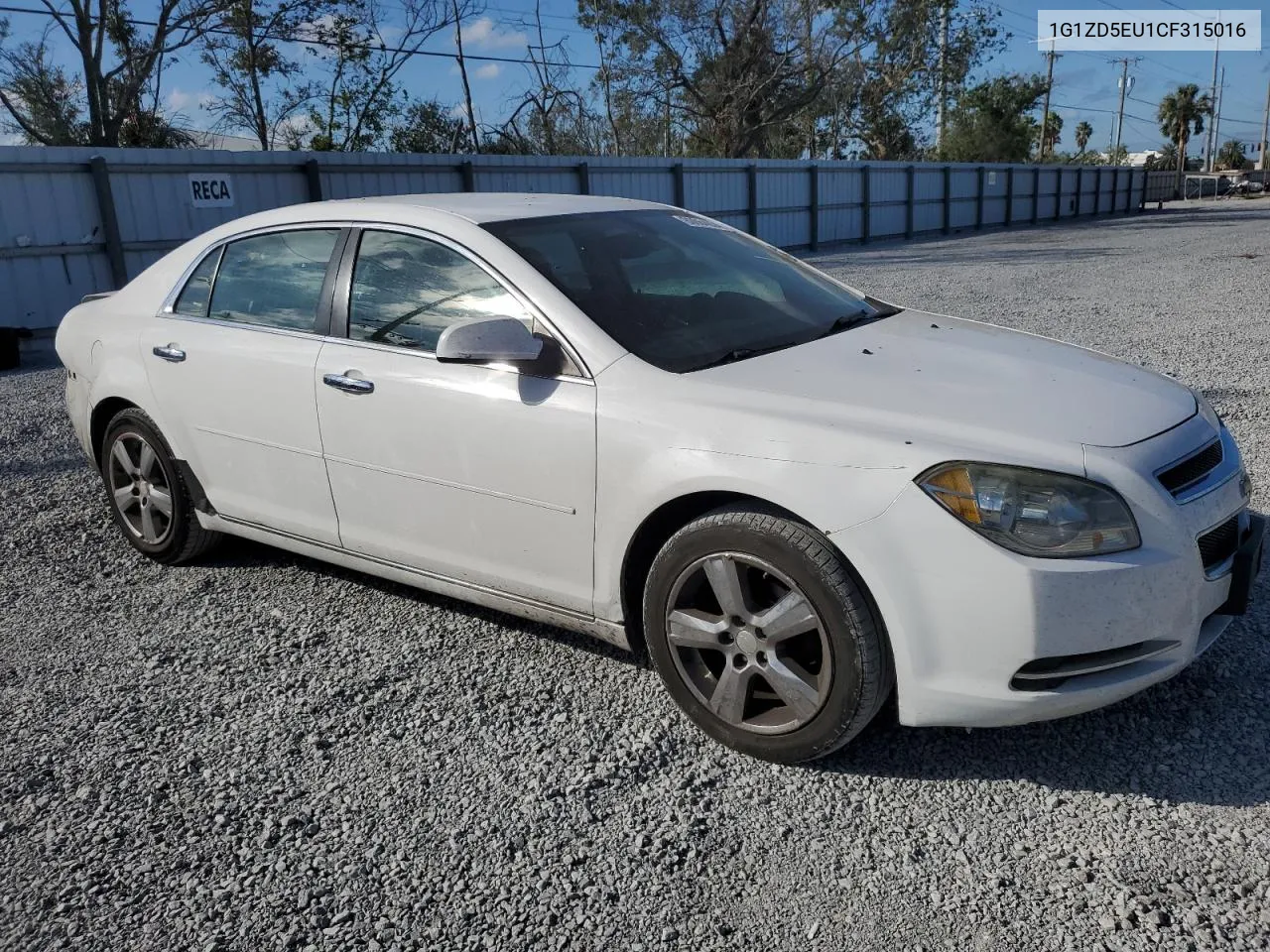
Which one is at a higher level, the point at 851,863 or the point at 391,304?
the point at 391,304

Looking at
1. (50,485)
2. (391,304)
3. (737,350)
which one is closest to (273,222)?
(391,304)

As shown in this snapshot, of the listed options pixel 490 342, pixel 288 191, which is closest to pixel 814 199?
pixel 288 191

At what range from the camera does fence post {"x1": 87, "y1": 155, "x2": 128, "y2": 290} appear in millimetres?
13305

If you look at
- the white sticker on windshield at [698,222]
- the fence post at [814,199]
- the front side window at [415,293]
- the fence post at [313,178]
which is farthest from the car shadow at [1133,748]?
the fence post at [814,199]

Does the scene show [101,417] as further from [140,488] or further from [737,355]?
[737,355]

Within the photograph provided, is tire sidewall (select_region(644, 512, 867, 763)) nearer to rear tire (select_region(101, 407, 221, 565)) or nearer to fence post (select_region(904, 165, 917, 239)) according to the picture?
rear tire (select_region(101, 407, 221, 565))

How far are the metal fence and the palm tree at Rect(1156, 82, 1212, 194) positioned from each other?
283ft

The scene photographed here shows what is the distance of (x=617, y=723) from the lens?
128 inches

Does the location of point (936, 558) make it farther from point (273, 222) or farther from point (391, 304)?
point (273, 222)

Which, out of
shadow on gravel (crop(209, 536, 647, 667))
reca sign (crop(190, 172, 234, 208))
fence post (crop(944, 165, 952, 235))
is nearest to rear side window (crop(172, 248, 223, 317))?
shadow on gravel (crop(209, 536, 647, 667))

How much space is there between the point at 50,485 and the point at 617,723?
4.50 m

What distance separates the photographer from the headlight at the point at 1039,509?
8.43 feet

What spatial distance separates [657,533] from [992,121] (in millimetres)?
60248

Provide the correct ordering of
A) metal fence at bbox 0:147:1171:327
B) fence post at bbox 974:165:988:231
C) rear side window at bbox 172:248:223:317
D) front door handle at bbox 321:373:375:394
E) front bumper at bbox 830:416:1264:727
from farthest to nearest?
fence post at bbox 974:165:988:231 → metal fence at bbox 0:147:1171:327 → rear side window at bbox 172:248:223:317 → front door handle at bbox 321:373:375:394 → front bumper at bbox 830:416:1264:727
